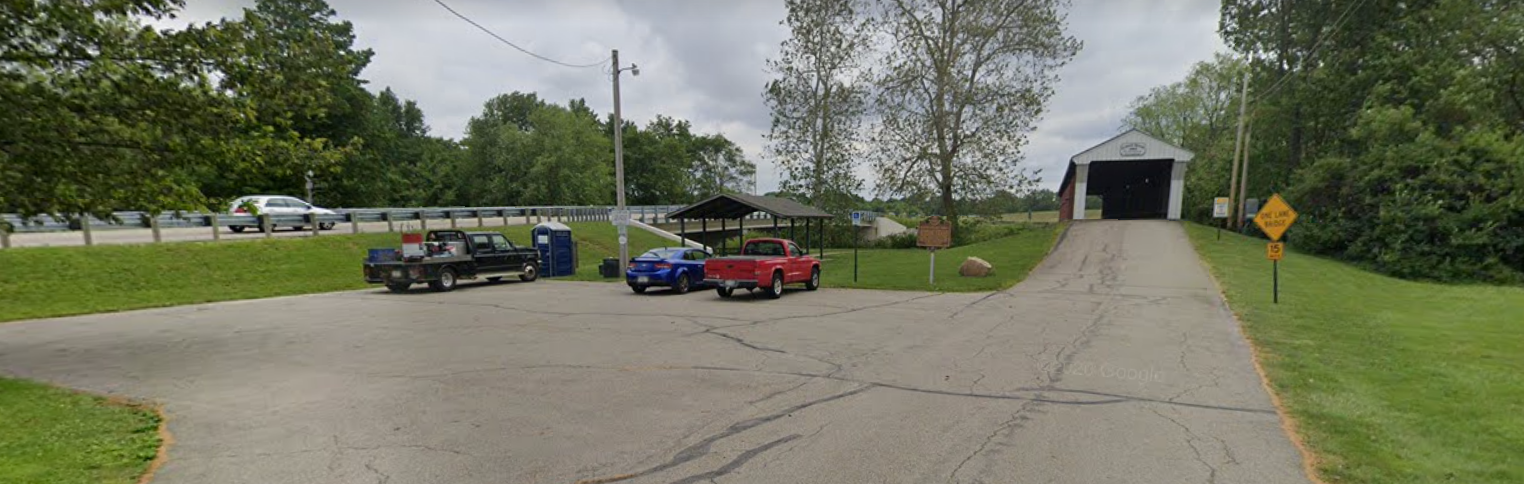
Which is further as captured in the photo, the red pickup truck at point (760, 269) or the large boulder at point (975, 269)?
the large boulder at point (975, 269)

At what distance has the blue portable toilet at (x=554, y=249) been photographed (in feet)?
73.5

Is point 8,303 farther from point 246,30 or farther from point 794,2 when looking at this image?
point 794,2

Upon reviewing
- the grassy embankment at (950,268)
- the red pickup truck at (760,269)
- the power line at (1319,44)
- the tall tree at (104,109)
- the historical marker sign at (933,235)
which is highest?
the power line at (1319,44)

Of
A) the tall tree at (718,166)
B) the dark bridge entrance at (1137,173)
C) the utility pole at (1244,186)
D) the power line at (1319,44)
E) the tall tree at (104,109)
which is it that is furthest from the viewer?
the tall tree at (718,166)

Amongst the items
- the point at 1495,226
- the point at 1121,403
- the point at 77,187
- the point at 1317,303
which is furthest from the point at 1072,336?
the point at 1495,226

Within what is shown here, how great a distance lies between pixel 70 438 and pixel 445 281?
13.1m

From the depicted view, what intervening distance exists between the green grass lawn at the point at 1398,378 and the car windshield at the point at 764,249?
9670mm

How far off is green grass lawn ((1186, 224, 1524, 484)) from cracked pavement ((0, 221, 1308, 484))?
0.42 m

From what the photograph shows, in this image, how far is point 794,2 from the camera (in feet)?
120

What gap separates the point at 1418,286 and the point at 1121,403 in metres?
20.3

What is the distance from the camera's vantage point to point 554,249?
22422 millimetres

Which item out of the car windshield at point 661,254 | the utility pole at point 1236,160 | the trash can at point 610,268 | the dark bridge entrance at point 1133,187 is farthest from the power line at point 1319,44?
the trash can at point 610,268

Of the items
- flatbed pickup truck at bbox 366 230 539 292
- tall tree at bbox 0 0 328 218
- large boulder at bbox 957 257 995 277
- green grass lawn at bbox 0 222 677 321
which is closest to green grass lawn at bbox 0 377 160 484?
tall tree at bbox 0 0 328 218

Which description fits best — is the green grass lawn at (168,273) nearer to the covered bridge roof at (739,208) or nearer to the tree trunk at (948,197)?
the covered bridge roof at (739,208)
